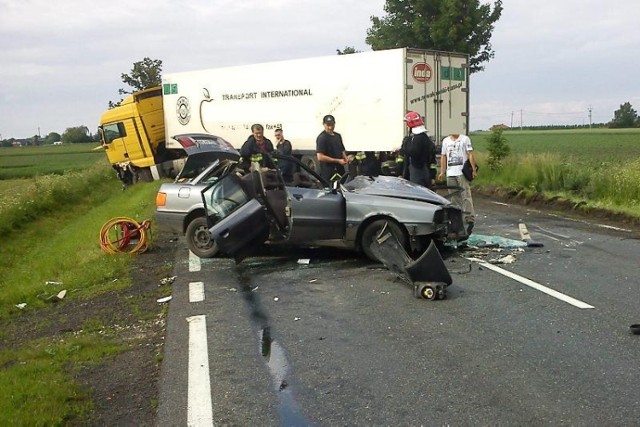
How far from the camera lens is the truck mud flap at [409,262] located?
654 cm

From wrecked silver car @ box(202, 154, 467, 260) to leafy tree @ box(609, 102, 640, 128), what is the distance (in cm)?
10775

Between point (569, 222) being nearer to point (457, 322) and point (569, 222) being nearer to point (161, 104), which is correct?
point (457, 322)

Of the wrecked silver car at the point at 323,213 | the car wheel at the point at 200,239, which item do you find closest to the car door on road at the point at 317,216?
the wrecked silver car at the point at 323,213

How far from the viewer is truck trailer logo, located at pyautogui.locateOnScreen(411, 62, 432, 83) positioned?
1521 centimetres

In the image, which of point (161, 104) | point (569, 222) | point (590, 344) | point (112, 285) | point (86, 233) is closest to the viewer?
point (590, 344)

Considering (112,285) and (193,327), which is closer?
(193,327)

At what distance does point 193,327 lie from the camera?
589 cm

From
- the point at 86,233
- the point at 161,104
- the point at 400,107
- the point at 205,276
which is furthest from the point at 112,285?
the point at 161,104

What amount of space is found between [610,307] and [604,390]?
6.69 feet

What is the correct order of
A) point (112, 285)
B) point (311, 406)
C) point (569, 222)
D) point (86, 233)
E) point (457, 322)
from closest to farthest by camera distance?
point (311, 406) → point (457, 322) → point (112, 285) → point (569, 222) → point (86, 233)

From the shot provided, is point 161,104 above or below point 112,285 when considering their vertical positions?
above

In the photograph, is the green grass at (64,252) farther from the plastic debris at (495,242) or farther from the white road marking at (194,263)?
the plastic debris at (495,242)

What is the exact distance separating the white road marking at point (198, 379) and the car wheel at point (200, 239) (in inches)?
120

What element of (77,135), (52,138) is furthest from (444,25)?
(52,138)
